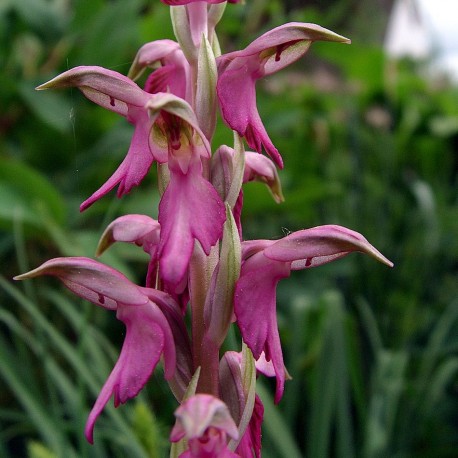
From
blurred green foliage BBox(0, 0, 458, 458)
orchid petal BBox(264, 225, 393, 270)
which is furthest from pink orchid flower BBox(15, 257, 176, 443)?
blurred green foliage BBox(0, 0, 458, 458)

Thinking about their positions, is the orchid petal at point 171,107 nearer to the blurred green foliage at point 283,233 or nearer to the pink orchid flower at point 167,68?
the pink orchid flower at point 167,68

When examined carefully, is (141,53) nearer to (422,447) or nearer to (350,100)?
(422,447)

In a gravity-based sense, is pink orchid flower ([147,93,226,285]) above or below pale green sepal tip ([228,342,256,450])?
above

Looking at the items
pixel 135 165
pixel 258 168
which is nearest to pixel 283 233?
pixel 258 168

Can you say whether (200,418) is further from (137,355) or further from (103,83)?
(103,83)

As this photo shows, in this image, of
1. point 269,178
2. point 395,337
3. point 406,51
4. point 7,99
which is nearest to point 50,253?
point 7,99

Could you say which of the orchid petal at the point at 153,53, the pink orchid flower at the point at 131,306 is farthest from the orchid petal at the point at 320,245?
the orchid petal at the point at 153,53

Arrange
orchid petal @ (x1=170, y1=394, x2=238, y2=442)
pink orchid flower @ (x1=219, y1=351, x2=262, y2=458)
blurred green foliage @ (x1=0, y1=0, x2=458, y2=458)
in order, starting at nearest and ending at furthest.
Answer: orchid petal @ (x1=170, y1=394, x2=238, y2=442), pink orchid flower @ (x1=219, y1=351, x2=262, y2=458), blurred green foliage @ (x1=0, y1=0, x2=458, y2=458)

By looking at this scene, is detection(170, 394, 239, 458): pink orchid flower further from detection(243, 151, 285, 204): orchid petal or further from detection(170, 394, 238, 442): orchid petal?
detection(243, 151, 285, 204): orchid petal
